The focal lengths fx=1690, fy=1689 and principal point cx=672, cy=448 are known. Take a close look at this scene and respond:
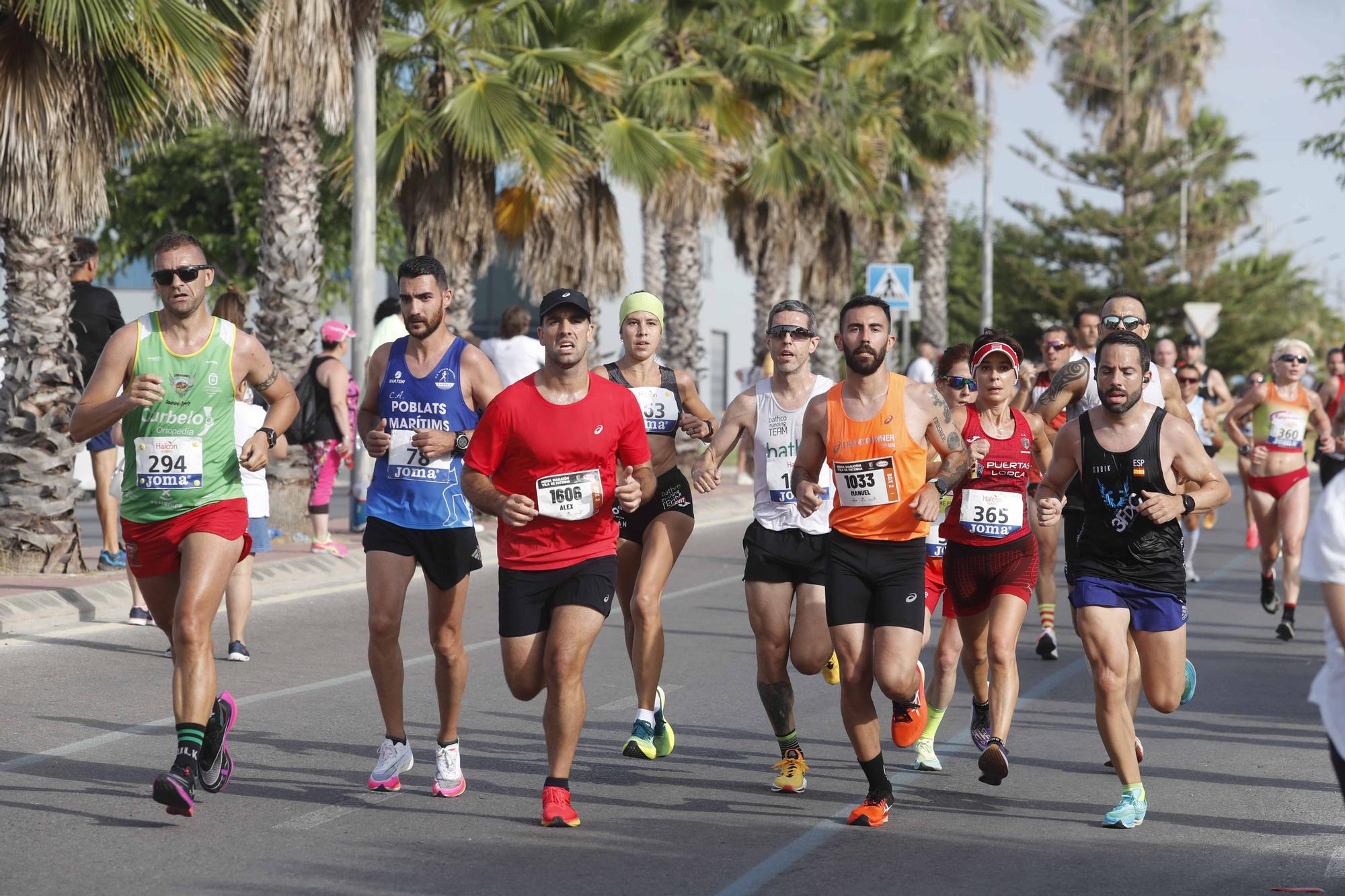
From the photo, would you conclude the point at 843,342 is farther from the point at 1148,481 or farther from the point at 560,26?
the point at 560,26

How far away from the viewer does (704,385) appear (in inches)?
1918

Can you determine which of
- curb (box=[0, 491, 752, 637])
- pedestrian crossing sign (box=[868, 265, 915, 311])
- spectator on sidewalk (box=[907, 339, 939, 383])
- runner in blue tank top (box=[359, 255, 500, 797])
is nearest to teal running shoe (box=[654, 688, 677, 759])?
runner in blue tank top (box=[359, 255, 500, 797])

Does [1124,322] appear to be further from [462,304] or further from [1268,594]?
[462,304]

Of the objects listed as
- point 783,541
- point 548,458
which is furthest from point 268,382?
point 783,541

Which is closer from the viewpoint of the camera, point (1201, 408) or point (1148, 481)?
point (1148, 481)

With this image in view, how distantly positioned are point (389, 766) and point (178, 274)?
2.08 metres

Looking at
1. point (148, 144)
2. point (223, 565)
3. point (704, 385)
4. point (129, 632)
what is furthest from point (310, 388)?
point (704, 385)

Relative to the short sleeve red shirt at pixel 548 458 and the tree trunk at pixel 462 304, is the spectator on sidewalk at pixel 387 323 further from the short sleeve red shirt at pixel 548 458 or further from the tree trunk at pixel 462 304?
the short sleeve red shirt at pixel 548 458

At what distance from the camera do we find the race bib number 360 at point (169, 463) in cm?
644

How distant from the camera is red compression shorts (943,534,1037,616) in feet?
24.3

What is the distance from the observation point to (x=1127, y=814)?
20.6ft

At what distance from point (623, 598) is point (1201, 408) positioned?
28.7 feet

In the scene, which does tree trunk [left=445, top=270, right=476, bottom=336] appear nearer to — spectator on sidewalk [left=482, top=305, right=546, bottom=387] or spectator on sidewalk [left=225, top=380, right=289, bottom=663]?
spectator on sidewalk [left=482, top=305, right=546, bottom=387]

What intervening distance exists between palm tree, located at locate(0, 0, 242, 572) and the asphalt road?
2.37m
